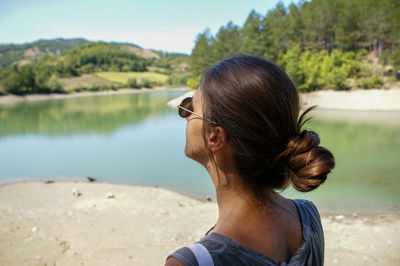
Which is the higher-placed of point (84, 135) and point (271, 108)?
point (271, 108)

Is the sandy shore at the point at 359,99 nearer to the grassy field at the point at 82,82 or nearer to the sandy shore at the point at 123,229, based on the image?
the sandy shore at the point at 123,229

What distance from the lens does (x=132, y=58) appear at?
11431 centimetres

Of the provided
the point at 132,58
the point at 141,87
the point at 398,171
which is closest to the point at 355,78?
the point at 398,171

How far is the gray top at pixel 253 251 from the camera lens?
2.18 feet

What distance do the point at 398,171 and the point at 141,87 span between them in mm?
69828

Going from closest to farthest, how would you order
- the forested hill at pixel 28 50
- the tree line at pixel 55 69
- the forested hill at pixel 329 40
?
the forested hill at pixel 329 40
the tree line at pixel 55 69
the forested hill at pixel 28 50

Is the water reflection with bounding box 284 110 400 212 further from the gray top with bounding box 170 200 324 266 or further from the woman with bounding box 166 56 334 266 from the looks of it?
the woman with bounding box 166 56 334 266

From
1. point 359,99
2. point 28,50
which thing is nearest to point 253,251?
point 359,99

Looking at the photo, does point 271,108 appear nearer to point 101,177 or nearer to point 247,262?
point 247,262

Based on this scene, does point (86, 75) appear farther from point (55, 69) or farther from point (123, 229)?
point (123, 229)

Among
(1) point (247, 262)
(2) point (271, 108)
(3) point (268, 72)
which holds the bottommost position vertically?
(1) point (247, 262)

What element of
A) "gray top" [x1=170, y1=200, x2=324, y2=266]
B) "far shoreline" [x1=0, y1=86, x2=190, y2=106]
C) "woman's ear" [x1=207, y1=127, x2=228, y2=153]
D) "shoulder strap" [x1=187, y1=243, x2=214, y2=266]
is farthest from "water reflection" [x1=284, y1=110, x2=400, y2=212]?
"far shoreline" [x1=0, y1=86, x2=190, y2=106]

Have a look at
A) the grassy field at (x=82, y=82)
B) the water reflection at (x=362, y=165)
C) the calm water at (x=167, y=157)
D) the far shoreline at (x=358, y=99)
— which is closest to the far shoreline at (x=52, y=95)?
the grassy field at (x=82, y=82)

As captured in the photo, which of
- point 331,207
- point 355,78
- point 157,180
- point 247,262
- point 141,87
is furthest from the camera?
point 141,87
